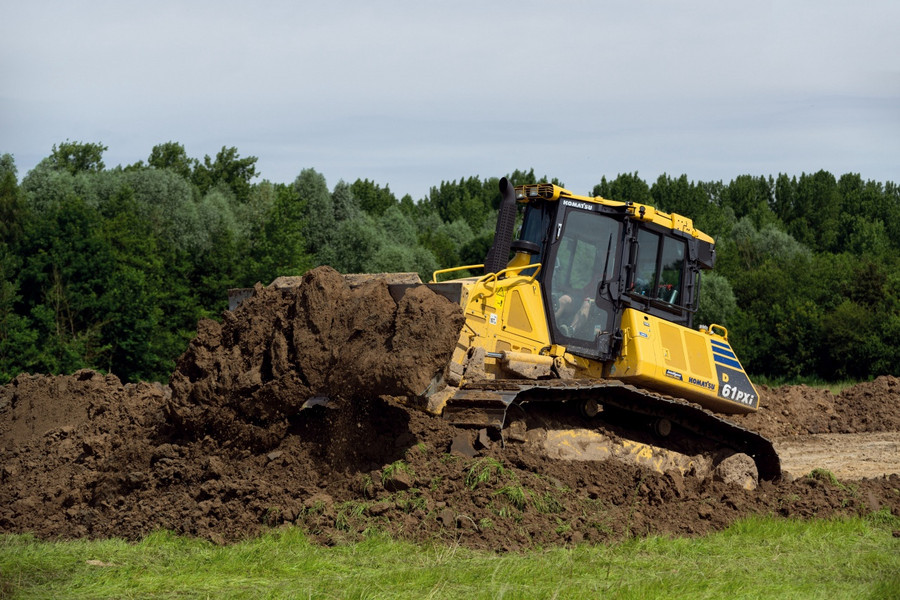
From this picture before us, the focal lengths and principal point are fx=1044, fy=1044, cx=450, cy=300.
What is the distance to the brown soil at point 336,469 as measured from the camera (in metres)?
8.59

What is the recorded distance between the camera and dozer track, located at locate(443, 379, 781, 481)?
31.2ft

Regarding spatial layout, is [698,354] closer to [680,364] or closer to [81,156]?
[680,364]

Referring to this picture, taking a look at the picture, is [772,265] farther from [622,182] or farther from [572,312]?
[572,312]

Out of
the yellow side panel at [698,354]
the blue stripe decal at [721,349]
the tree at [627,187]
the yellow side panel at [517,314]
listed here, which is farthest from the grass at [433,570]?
the tree at [627,187]

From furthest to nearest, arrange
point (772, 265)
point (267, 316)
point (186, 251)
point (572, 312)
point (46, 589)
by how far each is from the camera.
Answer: point (772, 265)
point (186, 251)
point (572, 312)
point (267, 316)
point (46, 589)

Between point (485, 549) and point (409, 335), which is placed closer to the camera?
point (485, 549)

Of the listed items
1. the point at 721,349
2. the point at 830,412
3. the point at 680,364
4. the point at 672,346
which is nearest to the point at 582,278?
the point at 672,346

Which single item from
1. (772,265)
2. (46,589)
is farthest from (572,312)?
(772,265)

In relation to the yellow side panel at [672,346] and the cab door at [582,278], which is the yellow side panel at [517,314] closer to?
the cab door at [582,278]

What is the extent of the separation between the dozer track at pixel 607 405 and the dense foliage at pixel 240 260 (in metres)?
23.9

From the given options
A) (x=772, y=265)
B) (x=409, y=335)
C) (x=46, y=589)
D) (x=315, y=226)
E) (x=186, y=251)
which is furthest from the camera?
(x=315, y=226)

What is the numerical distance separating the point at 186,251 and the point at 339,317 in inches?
1515

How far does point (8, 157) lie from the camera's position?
49344mm

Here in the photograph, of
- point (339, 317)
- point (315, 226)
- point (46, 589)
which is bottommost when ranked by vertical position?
point (46, 589)
